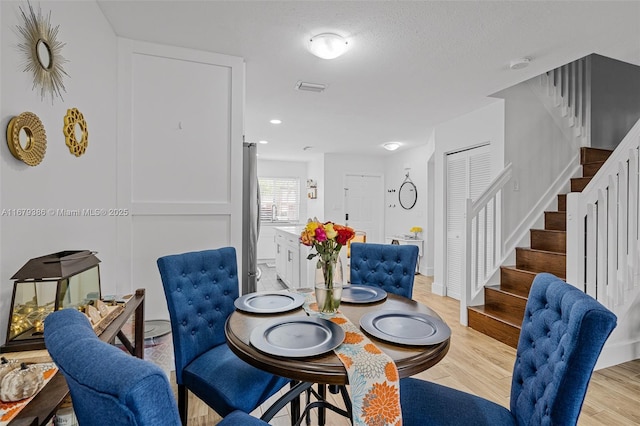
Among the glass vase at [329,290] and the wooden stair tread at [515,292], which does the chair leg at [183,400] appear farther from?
the wooden stair tread at [515,292]

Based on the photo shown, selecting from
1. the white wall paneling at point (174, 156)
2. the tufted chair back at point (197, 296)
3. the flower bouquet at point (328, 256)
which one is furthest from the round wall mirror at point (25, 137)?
the flower bouquet at point (328, 256)

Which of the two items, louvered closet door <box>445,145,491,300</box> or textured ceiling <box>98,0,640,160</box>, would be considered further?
louvered closet door <box>445,145,491,300</box>

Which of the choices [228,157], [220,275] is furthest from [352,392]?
[228,157]

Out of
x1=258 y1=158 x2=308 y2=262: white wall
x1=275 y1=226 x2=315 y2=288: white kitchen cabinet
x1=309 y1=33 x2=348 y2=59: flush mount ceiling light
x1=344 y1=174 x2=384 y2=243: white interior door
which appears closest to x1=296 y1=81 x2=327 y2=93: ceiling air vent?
x1=309 y1=33 x2=348 y2=59: flush mount ceiling light

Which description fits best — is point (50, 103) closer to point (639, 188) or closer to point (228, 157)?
point (228, 157)

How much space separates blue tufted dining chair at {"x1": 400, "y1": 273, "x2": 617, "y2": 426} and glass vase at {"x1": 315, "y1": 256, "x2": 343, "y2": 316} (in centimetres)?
43

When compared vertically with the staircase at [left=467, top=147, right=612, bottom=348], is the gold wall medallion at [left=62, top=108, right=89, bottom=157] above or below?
above

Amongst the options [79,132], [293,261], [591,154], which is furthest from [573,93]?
[79,132]

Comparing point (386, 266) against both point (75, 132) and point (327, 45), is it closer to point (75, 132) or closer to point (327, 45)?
point (327, 45)

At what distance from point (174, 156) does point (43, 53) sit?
1097 mm

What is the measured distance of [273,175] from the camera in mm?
7805

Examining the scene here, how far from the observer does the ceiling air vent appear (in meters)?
3.15

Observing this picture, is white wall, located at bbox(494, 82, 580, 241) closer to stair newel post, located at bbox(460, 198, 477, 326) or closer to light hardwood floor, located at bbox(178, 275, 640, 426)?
stair newel post, located at bbox(460, 198, 477, 326)

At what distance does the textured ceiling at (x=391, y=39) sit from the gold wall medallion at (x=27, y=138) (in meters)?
1.06
